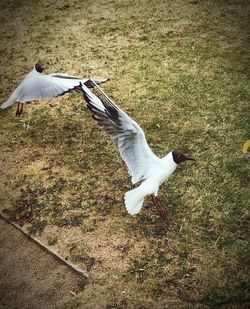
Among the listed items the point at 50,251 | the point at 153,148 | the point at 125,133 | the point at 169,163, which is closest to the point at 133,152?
the point at 125,133

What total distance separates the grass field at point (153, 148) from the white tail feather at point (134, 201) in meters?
0.31

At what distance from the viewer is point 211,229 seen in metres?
3.38

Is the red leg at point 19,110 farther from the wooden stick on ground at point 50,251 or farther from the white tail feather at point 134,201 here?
the white tail feather at point 134,201

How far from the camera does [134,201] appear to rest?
3.25 m

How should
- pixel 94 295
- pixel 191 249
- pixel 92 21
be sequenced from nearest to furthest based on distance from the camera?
pixel 94 295 < pixel 191 249 < pixel 92 21

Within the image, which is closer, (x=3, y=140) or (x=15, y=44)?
(x=3, y=140)

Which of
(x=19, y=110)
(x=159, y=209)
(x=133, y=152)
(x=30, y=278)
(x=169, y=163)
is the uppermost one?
(x=133, y=152)

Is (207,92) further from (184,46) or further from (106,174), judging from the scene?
(106,174)

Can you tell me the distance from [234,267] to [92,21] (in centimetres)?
621

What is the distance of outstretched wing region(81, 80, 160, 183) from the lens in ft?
10.3

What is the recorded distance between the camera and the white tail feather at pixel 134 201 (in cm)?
324

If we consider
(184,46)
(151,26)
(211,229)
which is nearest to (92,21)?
(151,26)

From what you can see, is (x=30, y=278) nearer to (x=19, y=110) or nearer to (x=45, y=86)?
(x=45, y=86)

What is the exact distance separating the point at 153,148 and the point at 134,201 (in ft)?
4.23
